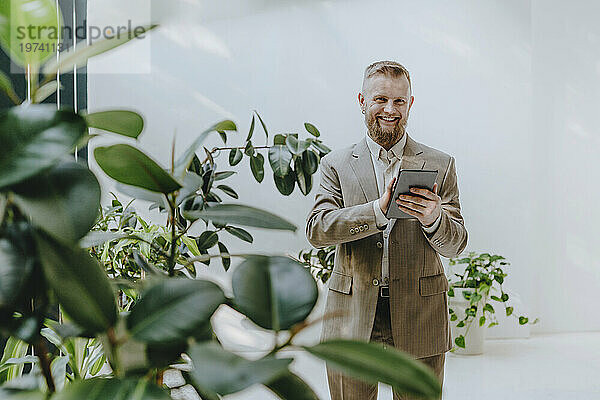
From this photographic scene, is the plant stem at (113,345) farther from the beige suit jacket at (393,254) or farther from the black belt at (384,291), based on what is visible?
the black belt at (384,291)

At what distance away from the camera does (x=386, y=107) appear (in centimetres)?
196

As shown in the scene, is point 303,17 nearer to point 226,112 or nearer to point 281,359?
point 226,112

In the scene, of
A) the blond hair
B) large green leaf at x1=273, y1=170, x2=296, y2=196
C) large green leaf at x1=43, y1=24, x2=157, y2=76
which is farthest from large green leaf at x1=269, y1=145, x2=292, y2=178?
large green leaf at x1=43, y1=24, x2=157, y2=76

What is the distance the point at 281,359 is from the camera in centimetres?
34

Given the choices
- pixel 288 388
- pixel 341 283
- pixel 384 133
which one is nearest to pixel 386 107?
pixel 384 133

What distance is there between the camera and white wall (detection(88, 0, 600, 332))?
407 cm

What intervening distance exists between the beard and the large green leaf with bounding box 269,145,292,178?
36 centimetres

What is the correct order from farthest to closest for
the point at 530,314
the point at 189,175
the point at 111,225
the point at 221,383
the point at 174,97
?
1. the point at 530,314
2. the point at 174,97
3. the point at 111,225
4. the point at 189,175
5. the point at 221,383

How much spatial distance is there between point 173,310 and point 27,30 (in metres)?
0.24

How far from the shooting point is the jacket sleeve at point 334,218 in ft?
6.04

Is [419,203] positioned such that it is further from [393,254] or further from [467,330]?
[467,330]

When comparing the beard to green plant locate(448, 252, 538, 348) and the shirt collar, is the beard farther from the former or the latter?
green plant locate(448, 252, 538, 348)

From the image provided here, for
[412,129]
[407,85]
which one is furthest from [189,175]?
[412,129]

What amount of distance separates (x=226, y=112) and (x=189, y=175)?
3.54 meters
